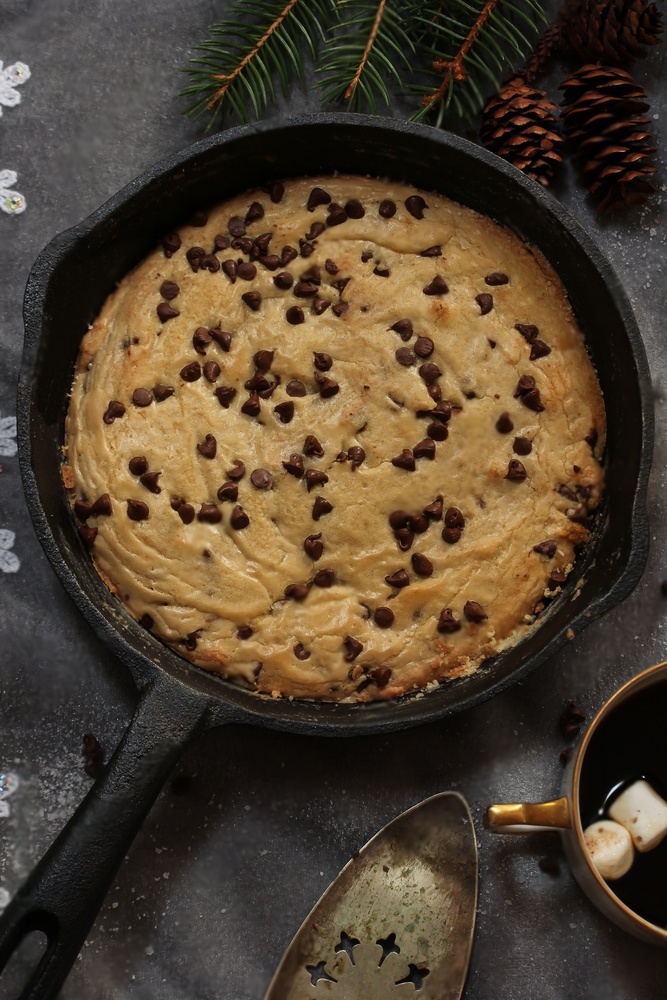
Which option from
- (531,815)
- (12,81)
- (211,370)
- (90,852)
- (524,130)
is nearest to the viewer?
(90,852)

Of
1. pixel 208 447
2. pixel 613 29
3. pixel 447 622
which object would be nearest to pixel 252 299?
pixel 208 447

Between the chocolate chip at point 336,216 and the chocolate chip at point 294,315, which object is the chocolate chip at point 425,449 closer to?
the chocolate chip at point 294,315

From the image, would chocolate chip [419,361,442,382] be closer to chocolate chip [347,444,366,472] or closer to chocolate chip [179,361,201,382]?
chocolate chip [347,444,366,472]

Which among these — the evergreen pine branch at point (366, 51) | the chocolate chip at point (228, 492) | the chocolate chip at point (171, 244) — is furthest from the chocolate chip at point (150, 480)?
the evergreen pine branch at point (366, 51)

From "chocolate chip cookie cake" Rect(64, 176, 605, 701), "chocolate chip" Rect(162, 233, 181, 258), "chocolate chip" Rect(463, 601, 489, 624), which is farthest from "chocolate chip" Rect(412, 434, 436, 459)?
"chocolate chip" Rect(162, 233, 181, 258)

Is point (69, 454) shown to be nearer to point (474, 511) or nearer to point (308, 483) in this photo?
point (308, 483)

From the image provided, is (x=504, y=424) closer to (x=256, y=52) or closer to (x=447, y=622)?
(x=447, y=622)

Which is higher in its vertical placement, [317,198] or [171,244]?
[317,198]
